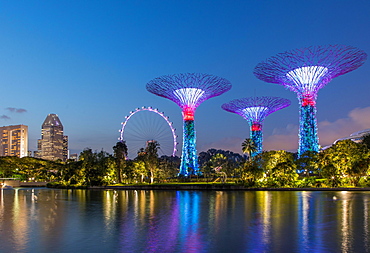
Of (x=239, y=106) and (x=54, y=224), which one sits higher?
(x=239, y=106)

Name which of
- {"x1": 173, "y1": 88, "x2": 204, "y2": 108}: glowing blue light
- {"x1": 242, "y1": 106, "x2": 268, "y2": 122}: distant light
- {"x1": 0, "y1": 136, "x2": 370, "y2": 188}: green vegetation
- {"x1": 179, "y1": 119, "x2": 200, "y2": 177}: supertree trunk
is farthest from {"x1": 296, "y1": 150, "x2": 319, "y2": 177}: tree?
{"x1": 179, "y1": 119, "x2": 200, "y2": 177}: supertree trunk

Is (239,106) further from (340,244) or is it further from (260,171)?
(340,244)

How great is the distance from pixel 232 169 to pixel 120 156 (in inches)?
1108

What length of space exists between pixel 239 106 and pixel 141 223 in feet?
264

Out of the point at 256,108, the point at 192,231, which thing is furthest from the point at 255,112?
the point at 192,231

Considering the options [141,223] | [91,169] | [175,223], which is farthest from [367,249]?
[91,169]

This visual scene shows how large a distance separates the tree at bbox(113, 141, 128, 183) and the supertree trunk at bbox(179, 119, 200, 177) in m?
14.8

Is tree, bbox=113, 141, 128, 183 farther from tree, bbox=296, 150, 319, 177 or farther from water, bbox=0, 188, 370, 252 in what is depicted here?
water, bbox=0, 188, 370, 252

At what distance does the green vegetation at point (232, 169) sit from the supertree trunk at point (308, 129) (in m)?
5.51

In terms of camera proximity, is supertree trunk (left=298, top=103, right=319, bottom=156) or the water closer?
the water

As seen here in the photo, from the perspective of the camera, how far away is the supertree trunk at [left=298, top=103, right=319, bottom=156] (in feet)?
274

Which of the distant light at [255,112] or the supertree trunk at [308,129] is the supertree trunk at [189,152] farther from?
the supertree trunk at [308,129]

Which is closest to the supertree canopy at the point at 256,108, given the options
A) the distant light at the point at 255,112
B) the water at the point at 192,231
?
the distant light at the point at 255,112

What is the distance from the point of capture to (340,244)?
17.6 meters
